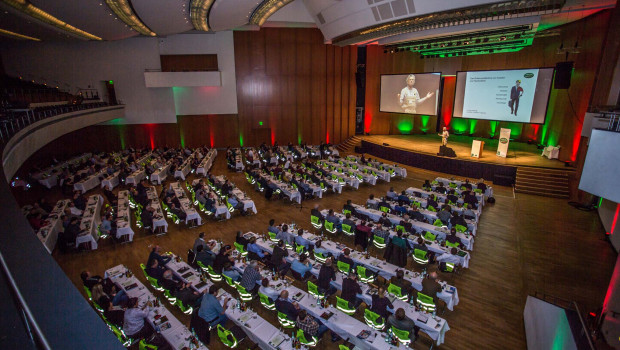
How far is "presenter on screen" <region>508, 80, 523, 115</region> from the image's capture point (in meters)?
17.4

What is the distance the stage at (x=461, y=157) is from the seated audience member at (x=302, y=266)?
12.4 metres

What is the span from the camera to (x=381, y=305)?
21.8ft

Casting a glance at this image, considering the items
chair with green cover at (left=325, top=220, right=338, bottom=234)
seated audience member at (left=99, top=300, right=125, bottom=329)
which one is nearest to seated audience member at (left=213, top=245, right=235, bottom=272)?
seated audience member at (left=99, top=300, right=125, bottom=329)

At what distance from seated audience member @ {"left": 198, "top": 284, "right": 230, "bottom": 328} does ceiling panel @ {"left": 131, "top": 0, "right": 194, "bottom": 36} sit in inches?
477

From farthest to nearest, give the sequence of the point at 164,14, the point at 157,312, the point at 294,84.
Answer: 1. the point at 294,84
2. the point at 164,14
3. the point at 157,312

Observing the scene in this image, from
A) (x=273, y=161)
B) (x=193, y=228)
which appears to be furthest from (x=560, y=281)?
(x=273, y=161)

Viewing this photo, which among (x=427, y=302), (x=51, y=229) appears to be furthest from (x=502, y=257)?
(x=51, y=229)

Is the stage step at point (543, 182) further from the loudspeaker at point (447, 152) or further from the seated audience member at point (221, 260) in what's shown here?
the seated audience member at point (221, 260)

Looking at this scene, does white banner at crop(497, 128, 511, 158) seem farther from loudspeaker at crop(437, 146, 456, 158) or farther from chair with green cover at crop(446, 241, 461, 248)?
chair with green cover at crop(446, 241, 461, 248)

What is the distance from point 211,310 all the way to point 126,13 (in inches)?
571

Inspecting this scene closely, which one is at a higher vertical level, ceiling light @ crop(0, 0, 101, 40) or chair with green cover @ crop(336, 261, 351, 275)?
ceiling light @ crop(0, 0, 101, 40)

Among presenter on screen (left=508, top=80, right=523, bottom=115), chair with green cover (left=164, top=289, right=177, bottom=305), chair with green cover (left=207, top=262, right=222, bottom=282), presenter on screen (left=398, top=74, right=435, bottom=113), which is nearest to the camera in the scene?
chair with green cover (left=164, top=289, right=177, bottom=305)

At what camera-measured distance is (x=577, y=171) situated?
13.9 meters

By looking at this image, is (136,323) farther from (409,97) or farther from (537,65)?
(537,65)
